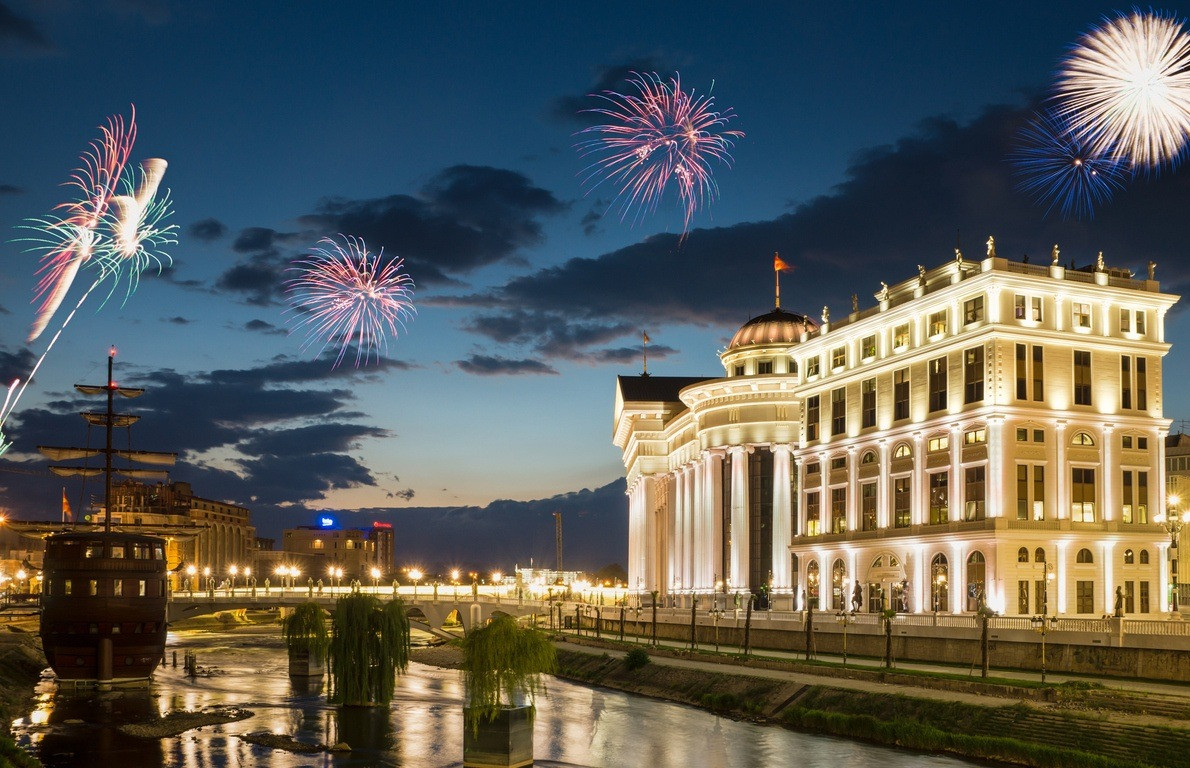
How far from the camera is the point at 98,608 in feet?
270

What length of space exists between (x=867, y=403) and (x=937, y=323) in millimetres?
11217

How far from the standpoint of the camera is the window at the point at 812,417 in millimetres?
110750

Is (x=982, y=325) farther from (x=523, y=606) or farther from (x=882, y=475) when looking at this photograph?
(x=523, y=606)

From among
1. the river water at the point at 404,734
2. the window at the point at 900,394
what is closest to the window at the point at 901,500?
the window at the point at 900,394

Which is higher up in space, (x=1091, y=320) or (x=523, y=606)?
(x=1091, y=320)

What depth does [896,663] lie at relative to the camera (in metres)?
70.4

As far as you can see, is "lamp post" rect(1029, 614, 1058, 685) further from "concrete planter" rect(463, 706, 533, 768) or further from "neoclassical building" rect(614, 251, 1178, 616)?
"concrete planter" rect(463, 706, 533, 768)

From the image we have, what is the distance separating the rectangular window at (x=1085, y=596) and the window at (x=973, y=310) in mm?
19595

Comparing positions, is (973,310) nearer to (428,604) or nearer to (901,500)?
(901,500)

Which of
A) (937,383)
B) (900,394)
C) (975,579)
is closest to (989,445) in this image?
(937,383)

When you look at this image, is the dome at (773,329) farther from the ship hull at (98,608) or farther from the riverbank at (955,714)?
the ship hull at (98,608)

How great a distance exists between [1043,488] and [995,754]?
39671 mm

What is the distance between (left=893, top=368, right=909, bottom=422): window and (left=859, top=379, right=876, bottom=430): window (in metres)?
3.23

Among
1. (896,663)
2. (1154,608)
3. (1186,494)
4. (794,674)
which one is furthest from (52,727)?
(1186,494)
